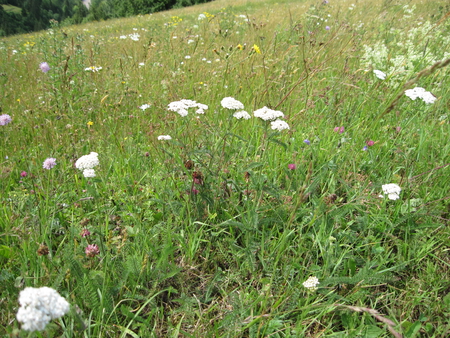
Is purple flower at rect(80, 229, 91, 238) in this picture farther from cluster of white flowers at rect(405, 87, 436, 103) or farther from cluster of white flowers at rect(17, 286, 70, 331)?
cluster of white flowers at rect(405, 87, 436, 103)

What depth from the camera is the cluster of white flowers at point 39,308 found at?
621 mm

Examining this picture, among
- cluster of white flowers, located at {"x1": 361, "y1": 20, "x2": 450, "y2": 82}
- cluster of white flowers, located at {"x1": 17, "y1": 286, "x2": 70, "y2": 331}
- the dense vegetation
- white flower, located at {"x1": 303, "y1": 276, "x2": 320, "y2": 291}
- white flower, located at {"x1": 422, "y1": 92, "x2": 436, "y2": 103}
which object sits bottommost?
white flower, located at {"x1": 303, "y1": 276, "x2": 320, "y2": 291}

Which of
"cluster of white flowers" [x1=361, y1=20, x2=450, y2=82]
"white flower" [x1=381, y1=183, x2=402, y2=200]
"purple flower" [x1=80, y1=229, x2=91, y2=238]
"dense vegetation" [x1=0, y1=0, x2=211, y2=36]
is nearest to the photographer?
"purple flower" [x1=80, y1=229, x2=91, y2=238]

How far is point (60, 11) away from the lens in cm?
12488

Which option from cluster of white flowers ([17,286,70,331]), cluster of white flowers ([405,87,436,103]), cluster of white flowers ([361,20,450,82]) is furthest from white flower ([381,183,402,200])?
cluster of white flowers ([17,286,70,331])

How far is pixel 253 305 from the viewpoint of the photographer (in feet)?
4.04

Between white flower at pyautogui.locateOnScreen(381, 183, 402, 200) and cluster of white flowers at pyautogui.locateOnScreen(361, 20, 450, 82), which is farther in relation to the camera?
cluster of white flowers at pyautogui.locateOnScreen(361, 20, 450, 82)

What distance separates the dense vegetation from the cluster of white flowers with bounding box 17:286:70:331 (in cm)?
321

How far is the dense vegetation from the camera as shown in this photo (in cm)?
3603

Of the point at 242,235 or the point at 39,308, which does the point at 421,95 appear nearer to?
the point at 242,235

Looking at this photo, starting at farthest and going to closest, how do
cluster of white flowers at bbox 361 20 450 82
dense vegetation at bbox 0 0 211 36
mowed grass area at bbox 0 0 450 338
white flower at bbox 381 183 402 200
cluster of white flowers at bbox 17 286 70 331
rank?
dense vegetation at bbox 0 0 211 36 → cluster of white flowers at bbox 361 20 450 82 → white flower at bbox 381 183 402 200 → mowed grass area at bbox 0 0 450 338 → cluster of white flowers at bbox 17 286 70 331

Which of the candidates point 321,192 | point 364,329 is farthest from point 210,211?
point 364,329

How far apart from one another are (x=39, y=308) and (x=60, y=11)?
527ft

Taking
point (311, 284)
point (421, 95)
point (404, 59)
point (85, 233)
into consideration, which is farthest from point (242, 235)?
point (404, 59)
